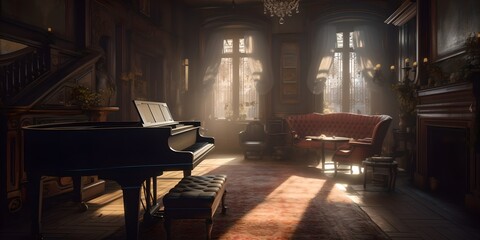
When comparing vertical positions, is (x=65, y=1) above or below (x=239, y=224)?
above

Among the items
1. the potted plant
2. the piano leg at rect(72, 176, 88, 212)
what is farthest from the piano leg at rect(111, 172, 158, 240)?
the potted plant

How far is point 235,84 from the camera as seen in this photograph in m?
9.93

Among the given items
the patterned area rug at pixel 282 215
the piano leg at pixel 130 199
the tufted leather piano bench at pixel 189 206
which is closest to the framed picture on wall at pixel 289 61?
the patterned area rug at pixel 282 215

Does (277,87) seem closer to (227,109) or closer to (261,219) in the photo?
(227,109)

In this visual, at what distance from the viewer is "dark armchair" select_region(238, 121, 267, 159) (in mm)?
8383

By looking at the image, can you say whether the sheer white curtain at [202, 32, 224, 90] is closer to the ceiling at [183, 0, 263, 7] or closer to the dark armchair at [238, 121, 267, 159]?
the ceiling at [183, 0, 263, 7]

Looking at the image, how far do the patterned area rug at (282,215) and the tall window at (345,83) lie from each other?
12.4ft

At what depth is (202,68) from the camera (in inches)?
385

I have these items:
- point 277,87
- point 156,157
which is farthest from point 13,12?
point 277,87

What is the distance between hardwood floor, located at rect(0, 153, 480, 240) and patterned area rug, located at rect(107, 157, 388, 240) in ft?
0.68

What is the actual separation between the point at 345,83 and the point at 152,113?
7.09 metres

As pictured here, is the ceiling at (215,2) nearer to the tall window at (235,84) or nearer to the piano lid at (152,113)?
the tall window at (235,84)

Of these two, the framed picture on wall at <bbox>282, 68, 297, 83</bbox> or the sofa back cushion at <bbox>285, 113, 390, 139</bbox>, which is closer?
the sofa back cushion at <bbox>285, 113, 390, 139</bbox>

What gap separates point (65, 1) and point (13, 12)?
1.10 meters
